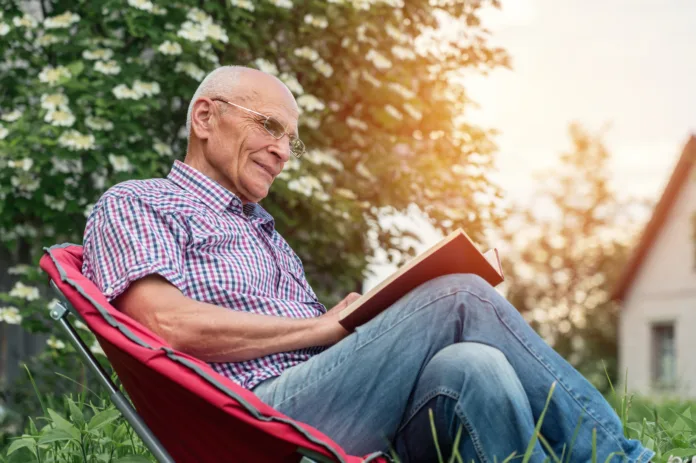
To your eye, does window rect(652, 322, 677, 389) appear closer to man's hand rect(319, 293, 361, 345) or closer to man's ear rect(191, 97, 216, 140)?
man's ear rect(191, 97, 216, 140)

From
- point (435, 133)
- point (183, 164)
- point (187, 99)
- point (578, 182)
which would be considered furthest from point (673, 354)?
point (183, 164)

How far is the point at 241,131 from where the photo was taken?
3176 mm

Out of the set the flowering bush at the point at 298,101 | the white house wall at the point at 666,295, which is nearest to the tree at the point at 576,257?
the white house wall at the point at 666,295

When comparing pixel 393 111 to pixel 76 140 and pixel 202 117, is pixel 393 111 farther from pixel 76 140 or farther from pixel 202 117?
pixel 202 117

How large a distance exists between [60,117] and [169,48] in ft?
2.44

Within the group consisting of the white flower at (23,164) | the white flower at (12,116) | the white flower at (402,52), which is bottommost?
the white flower at (23,164)

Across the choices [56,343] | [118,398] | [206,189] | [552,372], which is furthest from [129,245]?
[56,343]

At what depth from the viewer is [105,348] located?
2586mm

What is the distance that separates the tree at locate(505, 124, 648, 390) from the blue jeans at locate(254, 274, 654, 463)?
3076 centimetres

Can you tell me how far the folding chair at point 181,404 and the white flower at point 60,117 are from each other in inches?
115

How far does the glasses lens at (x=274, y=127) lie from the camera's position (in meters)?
3.18

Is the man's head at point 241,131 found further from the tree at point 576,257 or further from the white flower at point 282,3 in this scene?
the tree at point 576,257

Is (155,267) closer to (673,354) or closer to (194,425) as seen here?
(194,425)

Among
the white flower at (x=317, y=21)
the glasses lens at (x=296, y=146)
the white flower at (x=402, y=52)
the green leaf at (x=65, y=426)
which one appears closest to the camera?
the green leaf at (x=65, y=426)
